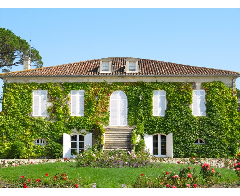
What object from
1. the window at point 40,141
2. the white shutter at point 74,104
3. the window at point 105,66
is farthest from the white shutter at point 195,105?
the window at point 40,141

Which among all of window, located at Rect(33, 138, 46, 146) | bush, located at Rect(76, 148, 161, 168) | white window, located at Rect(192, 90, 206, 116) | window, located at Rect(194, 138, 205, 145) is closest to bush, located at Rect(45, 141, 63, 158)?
window, located at Rect(33, 138, 46, 146)

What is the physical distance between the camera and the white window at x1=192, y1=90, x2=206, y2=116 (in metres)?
18.7

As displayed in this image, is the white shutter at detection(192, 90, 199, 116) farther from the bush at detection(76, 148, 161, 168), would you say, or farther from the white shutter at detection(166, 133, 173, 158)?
the bush at detection(76, 148, 161, 168)

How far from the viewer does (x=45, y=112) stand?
1902 centimetres

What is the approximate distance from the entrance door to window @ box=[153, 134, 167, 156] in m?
2.20

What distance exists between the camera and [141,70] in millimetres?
19547

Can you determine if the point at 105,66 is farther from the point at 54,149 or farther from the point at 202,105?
the point at 202,105

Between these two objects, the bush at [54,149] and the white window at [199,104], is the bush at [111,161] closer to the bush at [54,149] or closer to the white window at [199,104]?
the bush at [54,149]

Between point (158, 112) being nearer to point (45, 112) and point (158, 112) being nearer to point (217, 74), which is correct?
point (217, 74)

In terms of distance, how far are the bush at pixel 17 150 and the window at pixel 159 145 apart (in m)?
8.14

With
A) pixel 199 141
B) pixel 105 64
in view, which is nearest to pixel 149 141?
pixel 199 141

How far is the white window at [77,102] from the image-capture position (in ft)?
62.3

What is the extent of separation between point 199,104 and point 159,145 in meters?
3.59
